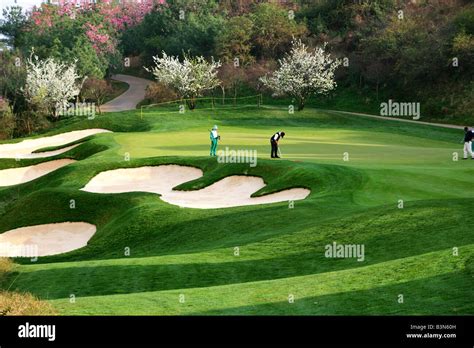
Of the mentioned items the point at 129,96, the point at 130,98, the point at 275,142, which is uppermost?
the point at 275,142

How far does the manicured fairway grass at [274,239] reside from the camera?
53.6ft

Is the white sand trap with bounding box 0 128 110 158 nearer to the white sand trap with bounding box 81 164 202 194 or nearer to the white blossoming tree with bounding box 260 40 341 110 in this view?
the white sand trap with bounding box 81 164 202 194

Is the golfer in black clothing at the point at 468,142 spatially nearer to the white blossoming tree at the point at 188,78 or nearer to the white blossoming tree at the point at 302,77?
the white blossoming tree at the point at 302,77

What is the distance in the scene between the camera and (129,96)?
125m

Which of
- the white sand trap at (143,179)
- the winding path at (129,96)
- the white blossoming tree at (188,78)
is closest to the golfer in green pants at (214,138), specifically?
the white sand trap at (143,179)

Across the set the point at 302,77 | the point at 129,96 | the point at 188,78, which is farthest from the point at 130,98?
the point at 302,77

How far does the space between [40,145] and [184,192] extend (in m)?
35.9

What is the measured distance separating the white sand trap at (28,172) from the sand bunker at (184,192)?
12395 mm

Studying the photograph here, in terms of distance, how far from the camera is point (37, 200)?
135 ft

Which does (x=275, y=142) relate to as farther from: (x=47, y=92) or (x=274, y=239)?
(x=47, y=92)

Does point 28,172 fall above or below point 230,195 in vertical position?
below

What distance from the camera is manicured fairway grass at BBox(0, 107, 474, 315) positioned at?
16.3m

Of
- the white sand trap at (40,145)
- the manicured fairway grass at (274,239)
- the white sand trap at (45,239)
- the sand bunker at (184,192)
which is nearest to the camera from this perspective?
the manicured fairway grass at (274,239)

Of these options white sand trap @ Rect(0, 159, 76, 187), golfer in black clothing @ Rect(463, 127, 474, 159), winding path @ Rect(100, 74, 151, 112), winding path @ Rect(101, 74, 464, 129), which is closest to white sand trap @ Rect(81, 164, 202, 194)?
white sand trap @ Rect(0, 159, 76, 187)
